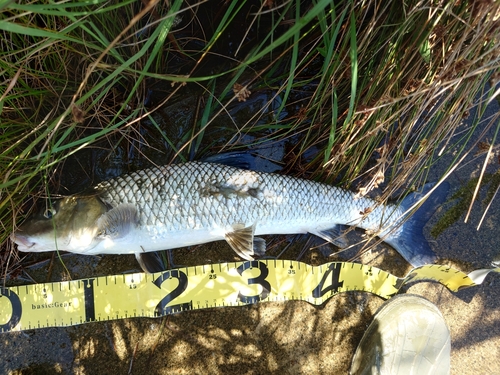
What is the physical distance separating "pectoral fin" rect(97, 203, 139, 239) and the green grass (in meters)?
0.43

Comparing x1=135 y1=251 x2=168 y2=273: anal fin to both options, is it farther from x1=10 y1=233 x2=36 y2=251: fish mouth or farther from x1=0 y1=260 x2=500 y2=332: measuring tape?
x1=10 y1=233 x2=36 y2=251: fish mouth

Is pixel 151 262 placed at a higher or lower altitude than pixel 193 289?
higher

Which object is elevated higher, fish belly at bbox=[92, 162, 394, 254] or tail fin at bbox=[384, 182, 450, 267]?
fish belly at bbox=[92, 162, 394, 254]

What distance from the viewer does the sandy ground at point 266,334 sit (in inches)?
101

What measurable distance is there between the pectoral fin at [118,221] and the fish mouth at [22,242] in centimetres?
45

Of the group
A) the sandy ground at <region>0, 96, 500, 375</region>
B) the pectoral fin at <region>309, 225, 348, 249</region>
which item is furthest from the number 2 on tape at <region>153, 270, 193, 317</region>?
the pectoral fin at <region>309, 225, 348, 249</region>

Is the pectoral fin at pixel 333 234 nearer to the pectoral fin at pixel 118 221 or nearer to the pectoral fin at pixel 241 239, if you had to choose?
the pectoral fin at pixel 241 239

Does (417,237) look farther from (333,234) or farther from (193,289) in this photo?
(193,289)

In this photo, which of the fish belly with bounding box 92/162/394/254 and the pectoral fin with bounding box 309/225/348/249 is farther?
the pectoral fin with bounding box 309/225/348/249

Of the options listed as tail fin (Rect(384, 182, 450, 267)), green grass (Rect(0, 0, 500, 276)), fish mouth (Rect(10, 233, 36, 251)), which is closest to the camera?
green grass (Rect(0, 0, 500, 276))

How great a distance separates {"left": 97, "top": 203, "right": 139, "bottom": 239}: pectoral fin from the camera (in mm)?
2146

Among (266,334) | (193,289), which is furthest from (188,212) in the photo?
(266,334)

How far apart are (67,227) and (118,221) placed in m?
0.32

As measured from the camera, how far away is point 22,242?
2.15m
